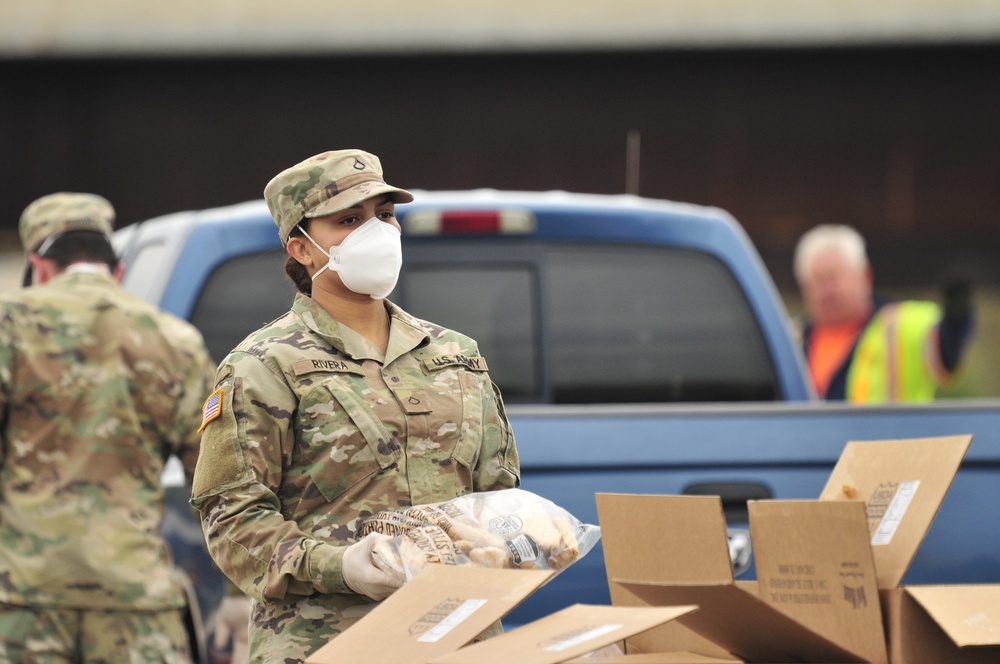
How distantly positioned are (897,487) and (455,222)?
1.93 meters

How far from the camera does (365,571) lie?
8.81 feet

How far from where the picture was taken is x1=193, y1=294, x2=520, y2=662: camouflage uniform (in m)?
2.79

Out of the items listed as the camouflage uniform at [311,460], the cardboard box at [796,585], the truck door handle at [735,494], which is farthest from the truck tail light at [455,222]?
the cardboard box at [796,585]

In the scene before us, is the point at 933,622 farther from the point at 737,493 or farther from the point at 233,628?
the point at 233,628

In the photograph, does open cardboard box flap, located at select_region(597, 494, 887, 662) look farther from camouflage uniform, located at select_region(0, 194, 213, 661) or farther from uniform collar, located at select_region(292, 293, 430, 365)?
camouflage uniform, located at select_region(0, 194, 213, 661)

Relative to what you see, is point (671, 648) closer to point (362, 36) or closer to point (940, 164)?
point (362, 36)

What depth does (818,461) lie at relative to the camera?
4254 millimetres

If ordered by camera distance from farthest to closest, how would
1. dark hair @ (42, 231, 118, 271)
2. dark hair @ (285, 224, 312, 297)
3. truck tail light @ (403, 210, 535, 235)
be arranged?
truck tail light @ (403, 210, 535, 235) → dark hair @ (42, 231, 118, 271) → dark hair @ (285, 224, 312, 297)

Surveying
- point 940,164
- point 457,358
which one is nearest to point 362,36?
point 940,164

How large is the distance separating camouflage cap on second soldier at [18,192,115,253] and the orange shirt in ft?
12.1

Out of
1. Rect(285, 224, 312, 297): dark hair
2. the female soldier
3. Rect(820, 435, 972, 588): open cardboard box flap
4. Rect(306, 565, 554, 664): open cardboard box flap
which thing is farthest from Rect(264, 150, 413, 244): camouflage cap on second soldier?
Rect(820, 435, 972, 588): open cardboard box flap

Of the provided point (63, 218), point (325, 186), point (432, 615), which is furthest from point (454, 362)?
point (63, 218)

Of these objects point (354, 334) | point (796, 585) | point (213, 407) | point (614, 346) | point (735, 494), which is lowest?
point (735, 494)

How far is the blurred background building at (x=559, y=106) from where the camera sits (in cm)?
1118
